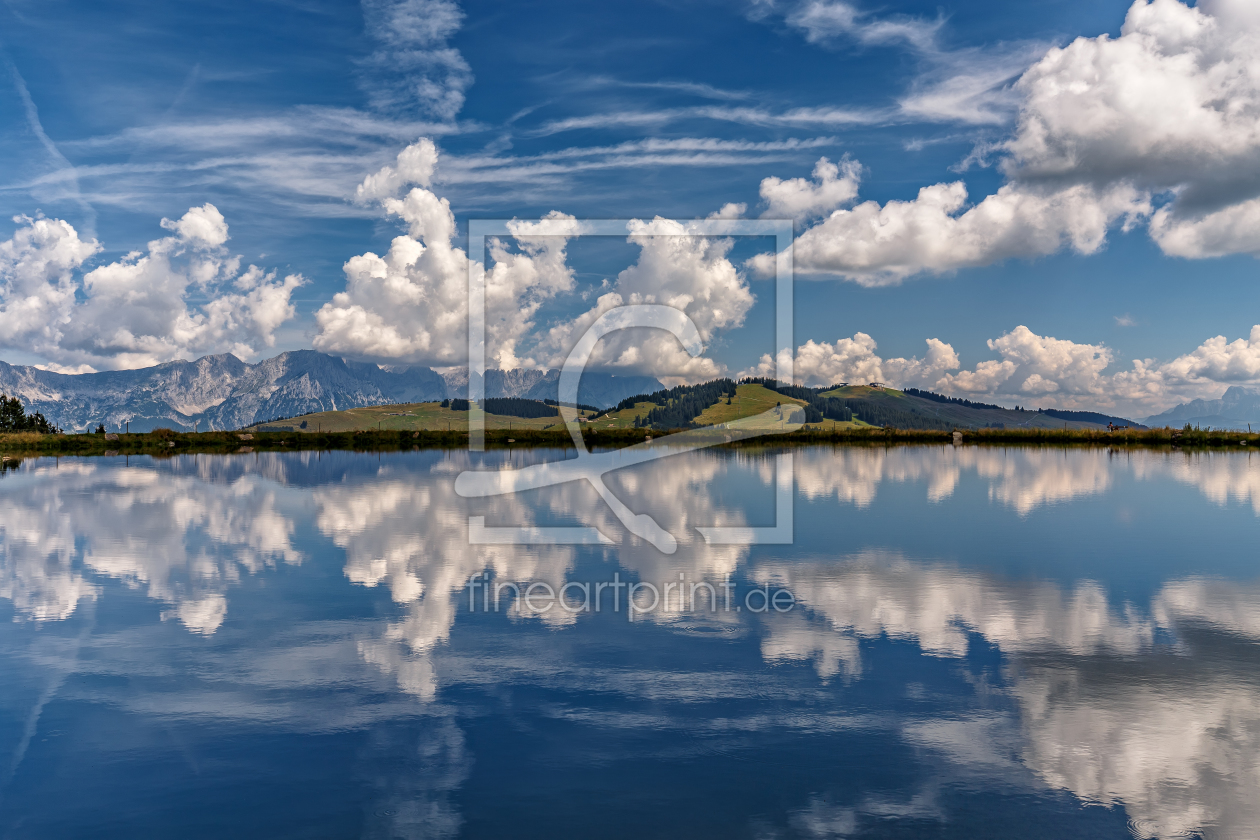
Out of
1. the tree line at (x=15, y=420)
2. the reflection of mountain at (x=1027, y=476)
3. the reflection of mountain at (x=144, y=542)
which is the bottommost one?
the reflection of mountain at (x=144, y=542)

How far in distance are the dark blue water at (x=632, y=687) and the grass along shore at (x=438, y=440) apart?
118 metres

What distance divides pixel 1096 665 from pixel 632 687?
1052 cm

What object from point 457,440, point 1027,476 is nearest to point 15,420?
point 457,440

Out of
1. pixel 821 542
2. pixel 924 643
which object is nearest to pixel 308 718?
pixel 924 643

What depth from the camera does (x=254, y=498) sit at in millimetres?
53969

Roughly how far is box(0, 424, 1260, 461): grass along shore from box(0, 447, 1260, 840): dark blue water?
118337 mm

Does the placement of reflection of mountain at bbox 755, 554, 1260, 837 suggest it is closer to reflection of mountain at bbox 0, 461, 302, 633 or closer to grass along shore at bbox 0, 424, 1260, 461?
reflection of mountain at bbox 0, 461, 302, 633

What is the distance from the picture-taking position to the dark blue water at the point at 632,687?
1158 cm

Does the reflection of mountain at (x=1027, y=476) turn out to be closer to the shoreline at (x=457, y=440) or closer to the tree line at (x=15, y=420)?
the shoreline at (x=457, y=440)

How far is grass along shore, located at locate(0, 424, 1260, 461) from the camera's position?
454 feet

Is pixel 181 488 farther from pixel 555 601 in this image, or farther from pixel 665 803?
pixel 665 803
